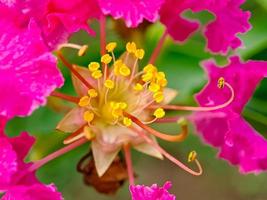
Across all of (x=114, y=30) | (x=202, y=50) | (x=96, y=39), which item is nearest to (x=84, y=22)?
(x=114, y=30)

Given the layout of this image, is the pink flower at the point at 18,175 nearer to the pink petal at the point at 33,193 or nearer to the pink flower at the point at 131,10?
the pink petal at the point at 33,193

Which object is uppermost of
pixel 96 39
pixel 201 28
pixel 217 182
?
pixel 201 28

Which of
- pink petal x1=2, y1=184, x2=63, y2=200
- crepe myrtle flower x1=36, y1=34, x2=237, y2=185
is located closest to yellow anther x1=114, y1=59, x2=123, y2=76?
crepe myrtle flower x1=36, y1=34, x2=237, y2=185

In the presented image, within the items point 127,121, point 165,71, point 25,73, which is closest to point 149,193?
point 127,121

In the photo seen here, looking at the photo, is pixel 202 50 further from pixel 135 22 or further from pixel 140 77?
pixel 135 22

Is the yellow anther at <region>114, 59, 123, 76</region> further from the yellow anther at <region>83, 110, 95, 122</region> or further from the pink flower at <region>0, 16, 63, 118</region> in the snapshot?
the pink flower at <region>0, 16, 63, 118</region>

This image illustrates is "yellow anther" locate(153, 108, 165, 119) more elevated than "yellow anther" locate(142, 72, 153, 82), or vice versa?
"yellow anther" locate(142, 72, 153, 82)

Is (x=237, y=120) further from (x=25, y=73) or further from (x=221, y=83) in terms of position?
(x=25, y=73)
